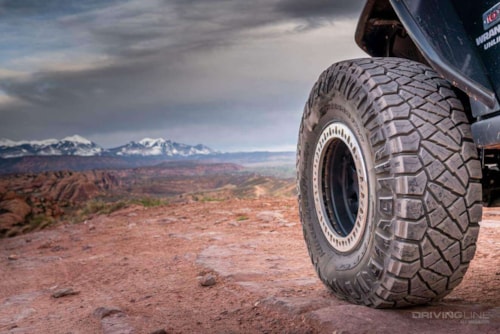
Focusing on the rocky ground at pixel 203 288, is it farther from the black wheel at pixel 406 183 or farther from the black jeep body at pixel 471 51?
the black jeep body at pixel 471 51

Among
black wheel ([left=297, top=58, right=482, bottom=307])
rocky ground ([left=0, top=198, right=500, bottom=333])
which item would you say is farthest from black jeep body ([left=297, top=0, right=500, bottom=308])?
rocky ground ([left=0, top=198, right=500, bottom=333])

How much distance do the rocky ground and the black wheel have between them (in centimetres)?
21

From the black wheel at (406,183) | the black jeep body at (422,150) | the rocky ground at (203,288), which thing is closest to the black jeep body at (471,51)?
the black jeep body at (422,150)

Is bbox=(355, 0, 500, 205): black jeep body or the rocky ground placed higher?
bbox=(355, 0, 500, 205): black jeep body

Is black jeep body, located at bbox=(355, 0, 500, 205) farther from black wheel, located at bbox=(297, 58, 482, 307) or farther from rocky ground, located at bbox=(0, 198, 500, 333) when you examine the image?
rocky ground, located at bbox=(0, 198, 500, 333)

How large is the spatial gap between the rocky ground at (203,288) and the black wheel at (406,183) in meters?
0.21

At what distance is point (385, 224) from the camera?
9.02 ft

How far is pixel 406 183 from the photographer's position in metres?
2.64

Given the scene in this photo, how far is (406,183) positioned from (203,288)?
2.38 meters

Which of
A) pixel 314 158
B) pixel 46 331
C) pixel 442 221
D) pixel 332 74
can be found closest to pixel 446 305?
pixel 442 221

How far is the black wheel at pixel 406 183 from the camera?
266cm

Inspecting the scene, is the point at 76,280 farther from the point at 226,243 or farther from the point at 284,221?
the point at 284,221

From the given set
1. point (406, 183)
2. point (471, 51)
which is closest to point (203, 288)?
point (406, 183)

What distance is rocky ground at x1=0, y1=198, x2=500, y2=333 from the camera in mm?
2979
